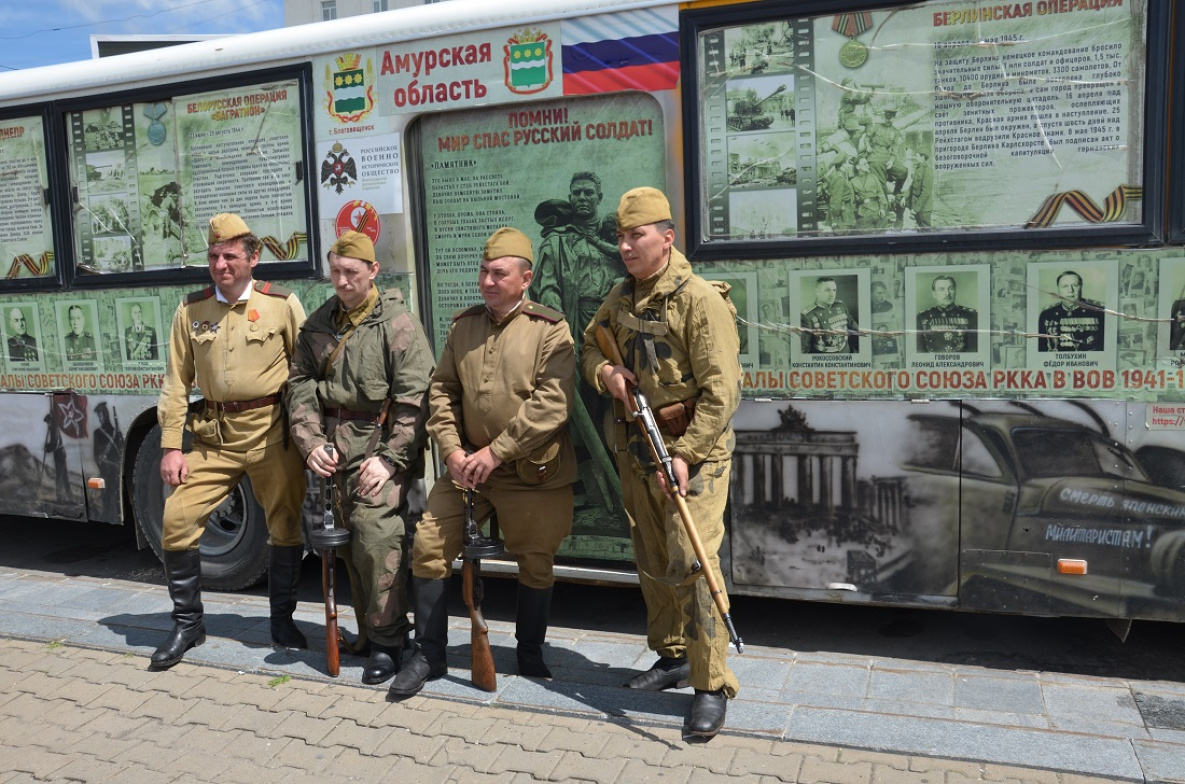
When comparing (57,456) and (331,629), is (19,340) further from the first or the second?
(331,629)

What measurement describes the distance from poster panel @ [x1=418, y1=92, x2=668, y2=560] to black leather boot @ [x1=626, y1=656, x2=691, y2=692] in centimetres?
76

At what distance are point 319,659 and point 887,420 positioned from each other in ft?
8.98

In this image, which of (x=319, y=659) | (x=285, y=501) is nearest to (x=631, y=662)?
(x=319, y=659)

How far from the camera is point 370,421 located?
4.66 metres

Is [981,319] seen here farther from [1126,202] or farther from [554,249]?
[554,249]

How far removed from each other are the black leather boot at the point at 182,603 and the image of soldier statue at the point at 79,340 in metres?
1.76

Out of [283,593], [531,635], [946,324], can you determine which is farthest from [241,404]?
[946,324]

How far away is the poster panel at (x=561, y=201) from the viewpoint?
4828 mm

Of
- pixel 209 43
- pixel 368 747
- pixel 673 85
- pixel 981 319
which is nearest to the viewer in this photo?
pixel 368 747

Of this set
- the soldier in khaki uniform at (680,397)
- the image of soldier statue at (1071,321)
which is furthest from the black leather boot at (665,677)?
the image of soldier statue at (1071,321)

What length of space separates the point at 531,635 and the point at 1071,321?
2.54 metres

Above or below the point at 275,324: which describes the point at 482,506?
below

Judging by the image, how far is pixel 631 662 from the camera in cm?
479

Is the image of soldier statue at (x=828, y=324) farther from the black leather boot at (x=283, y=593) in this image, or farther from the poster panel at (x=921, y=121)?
the black leather boot at (x=283, y=593)
